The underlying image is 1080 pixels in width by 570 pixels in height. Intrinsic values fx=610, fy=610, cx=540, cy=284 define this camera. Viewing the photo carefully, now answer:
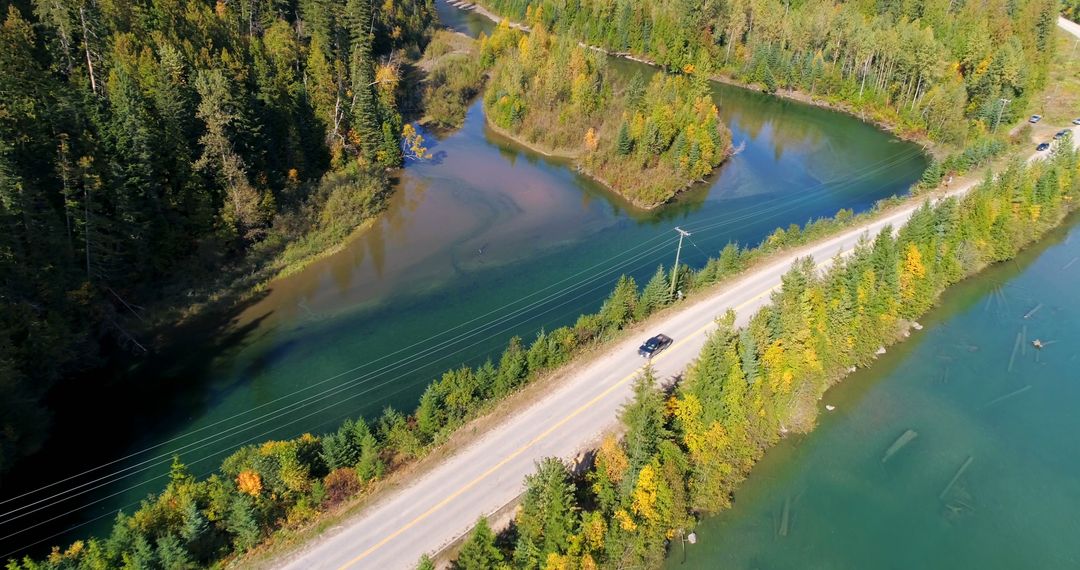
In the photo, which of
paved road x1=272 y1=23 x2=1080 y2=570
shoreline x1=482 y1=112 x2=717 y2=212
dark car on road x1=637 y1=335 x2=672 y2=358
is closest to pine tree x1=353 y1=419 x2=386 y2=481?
paved road x1=272 y1=23 x2=1080 y2=570

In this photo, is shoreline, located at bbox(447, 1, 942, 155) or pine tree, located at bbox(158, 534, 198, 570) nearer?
pine tree, located at bbox(158, 534, 198, 570)

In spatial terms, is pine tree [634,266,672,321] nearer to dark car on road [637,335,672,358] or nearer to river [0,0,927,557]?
dark car on road [637,335,672,358]

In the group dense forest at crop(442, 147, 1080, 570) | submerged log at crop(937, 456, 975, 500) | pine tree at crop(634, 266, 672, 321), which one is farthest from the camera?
pine tree at crop(634, 266, 672, 321)

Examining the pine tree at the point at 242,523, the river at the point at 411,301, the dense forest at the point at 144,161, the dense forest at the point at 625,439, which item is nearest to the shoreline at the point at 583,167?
the river at the point at 411,301

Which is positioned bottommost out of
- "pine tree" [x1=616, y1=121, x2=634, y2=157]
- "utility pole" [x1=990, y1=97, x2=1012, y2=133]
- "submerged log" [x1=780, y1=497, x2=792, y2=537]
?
"submerged log" [x1=780, y1=497, x2=792, y2=537]

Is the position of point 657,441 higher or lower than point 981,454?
higher

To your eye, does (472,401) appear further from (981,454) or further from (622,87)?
(622,87)

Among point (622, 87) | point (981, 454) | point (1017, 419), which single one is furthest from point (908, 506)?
point (622, 87)
